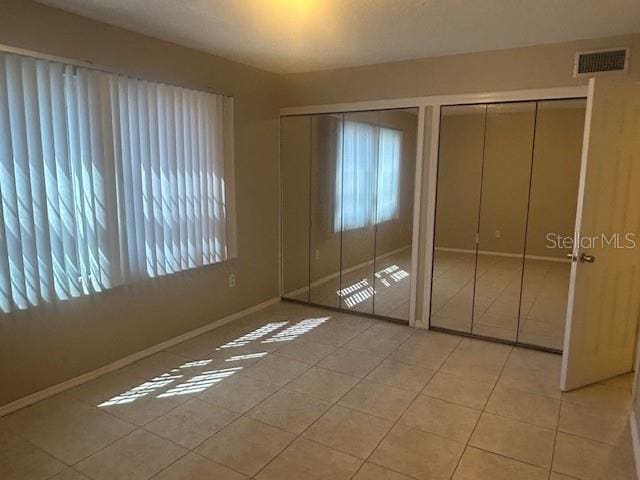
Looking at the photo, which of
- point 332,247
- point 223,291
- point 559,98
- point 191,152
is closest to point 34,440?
point 223,291

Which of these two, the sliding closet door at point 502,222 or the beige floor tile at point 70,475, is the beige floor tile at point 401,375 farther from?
the beige floor tile at point 70,475

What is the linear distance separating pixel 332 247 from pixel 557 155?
2349 millimetres

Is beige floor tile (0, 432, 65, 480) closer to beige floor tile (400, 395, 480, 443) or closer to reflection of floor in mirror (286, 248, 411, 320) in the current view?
beige floor tile (400, 395, 480, 443)

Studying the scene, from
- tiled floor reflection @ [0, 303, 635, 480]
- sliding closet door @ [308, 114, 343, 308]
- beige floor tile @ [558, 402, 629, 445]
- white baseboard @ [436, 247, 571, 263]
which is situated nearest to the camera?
tiled floor reflection @ [0, 303, 635, 480]

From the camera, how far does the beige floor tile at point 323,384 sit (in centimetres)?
269

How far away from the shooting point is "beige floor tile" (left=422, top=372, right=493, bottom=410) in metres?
2.62

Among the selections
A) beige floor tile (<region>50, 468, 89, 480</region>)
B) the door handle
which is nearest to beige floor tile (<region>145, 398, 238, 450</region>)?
beige floor tile (<region>50, 468, 89, 480</region>)

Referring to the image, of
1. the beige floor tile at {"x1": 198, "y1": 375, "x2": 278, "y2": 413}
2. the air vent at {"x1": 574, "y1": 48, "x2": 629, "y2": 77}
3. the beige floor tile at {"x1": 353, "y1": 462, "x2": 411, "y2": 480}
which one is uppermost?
the air vent at {"x1": 574, "y1": 48, "x2": 629, "y2": 77}

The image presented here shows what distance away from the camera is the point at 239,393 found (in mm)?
2689

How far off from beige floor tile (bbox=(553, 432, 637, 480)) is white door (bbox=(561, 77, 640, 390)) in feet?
1.96

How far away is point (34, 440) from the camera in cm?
219

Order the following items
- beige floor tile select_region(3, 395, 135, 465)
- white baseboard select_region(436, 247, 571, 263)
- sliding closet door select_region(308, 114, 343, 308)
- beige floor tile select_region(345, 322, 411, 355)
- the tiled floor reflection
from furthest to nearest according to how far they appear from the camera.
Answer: sliding closet door select_region(308, 114, 343, 308), white baseboard select_region(436, 247, 571, 263), beige floor tile select_region(345, 322, 411, 355), beige floor tile select_region(3, 395, 135, 465), the tiled floor reflection

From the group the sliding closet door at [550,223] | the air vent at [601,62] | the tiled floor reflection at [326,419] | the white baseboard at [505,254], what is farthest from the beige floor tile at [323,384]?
the air vent at [601,62]

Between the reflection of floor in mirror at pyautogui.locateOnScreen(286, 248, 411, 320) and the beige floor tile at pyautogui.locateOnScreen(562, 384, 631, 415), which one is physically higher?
the reflection of floor in mirror at pyautogui.locateOnScreen(286, 248, 411, 320)
